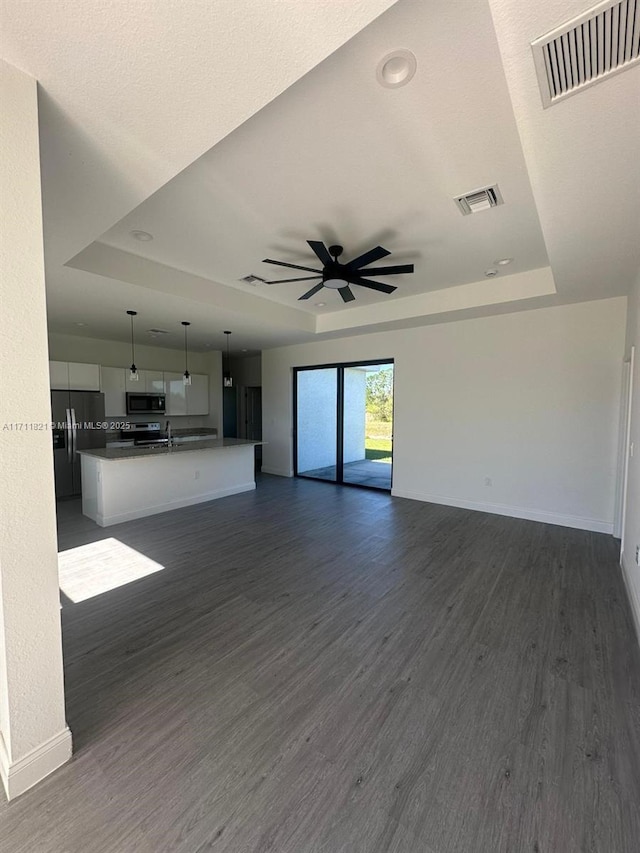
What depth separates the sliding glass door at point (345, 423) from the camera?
6.27 metres

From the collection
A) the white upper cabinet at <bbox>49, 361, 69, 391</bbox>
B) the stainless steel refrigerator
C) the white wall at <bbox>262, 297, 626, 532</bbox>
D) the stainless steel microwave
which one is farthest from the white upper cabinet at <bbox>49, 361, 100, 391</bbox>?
the white wall at <bbox>262, 297, 626, 532</bbox>

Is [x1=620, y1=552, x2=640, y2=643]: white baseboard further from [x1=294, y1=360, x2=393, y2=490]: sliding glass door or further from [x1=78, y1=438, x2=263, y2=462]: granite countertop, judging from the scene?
[x1=78, y1=438, x2=263, y2=462]: granite countertop

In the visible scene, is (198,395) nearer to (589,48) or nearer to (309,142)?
(309,142)

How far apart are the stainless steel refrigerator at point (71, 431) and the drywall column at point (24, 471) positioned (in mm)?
5140

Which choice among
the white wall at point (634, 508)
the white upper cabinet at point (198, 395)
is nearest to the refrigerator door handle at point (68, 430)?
the white upper cabinet at point (198, 395)

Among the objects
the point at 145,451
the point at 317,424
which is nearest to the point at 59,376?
the point at 145,451

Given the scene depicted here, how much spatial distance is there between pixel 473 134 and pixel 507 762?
122 inches

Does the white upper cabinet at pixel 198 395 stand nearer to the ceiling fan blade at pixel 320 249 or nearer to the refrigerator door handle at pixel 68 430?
the refrigerator door handle at pixel 68 430

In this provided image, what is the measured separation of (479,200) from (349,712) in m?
3.35

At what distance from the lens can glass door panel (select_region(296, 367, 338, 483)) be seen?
7.06 m

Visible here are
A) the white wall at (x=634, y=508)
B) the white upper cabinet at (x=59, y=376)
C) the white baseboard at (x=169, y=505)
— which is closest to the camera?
the white wall at (x=634, y=508)

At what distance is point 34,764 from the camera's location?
4.78ft

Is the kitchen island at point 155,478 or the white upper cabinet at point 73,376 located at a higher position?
the white upper cabinet at point 73,376

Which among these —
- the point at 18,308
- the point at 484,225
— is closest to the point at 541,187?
the point at 484,225
